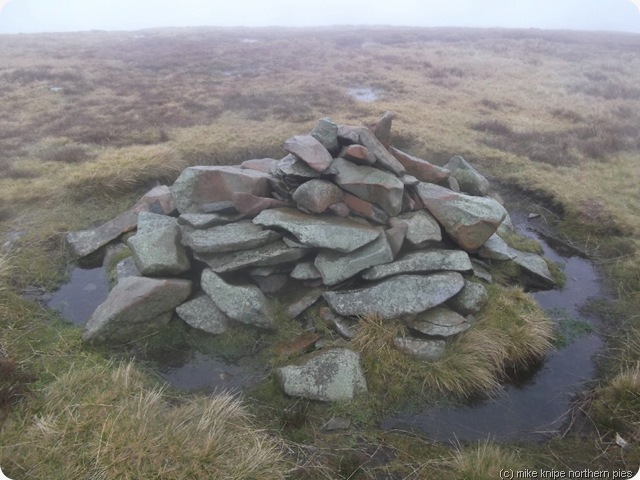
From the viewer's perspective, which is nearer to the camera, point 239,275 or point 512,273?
point 239,275

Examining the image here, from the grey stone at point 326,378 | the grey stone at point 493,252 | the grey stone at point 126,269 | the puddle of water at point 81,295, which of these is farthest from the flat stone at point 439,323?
the puddle of water at point 81,295

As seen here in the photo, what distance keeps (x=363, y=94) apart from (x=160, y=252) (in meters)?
23.3

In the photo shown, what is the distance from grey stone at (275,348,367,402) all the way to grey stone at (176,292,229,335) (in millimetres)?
1813

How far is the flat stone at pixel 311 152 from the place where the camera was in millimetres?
9930

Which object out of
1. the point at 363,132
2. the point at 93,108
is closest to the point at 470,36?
the point at 93,108

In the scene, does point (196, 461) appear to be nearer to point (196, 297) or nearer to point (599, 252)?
point (196, 297)

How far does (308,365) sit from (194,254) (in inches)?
152

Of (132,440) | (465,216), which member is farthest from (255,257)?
(465,216)

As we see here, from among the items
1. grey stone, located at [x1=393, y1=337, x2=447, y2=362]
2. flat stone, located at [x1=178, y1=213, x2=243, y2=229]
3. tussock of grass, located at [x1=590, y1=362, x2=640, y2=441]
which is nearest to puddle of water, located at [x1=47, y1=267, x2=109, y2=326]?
flat stone, located at [x1=178, y1=213, x2=243, y2=229]

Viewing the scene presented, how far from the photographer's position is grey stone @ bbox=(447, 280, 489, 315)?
9.41m

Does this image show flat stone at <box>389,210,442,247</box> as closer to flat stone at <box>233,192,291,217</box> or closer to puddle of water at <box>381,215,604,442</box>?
flat stone at <box>233,192,291,217</box>

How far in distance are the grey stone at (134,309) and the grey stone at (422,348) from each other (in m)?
4.90

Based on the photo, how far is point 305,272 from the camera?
9602mm

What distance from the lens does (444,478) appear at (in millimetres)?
6238
